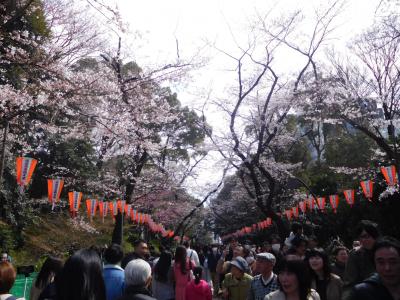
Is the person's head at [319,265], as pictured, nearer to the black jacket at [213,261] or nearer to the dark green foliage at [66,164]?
the black jacket at [213,261]

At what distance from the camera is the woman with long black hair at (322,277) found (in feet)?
14.1

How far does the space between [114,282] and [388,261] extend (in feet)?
8.86

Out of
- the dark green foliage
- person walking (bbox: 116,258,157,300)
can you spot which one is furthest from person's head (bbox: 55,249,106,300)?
the dark green foliage

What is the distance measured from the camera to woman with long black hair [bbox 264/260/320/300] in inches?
131

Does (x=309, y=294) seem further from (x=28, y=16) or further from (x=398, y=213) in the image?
(x=398, y=213)

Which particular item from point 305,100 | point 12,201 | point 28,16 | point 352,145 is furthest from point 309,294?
point 352,145

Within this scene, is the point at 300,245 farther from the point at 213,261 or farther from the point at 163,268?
the point at 213,261

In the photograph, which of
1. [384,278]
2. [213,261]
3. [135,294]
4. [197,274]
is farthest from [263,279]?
[213,261]

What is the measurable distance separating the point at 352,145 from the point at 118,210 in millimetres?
14785

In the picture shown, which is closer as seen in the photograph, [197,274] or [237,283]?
[237,283]

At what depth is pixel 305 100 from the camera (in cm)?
1695

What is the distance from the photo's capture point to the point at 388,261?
8.50 feet

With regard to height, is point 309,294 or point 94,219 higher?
point 94,219

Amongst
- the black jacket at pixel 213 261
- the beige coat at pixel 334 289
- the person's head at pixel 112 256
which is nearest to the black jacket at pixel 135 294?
the person's head at pixel 112 256
